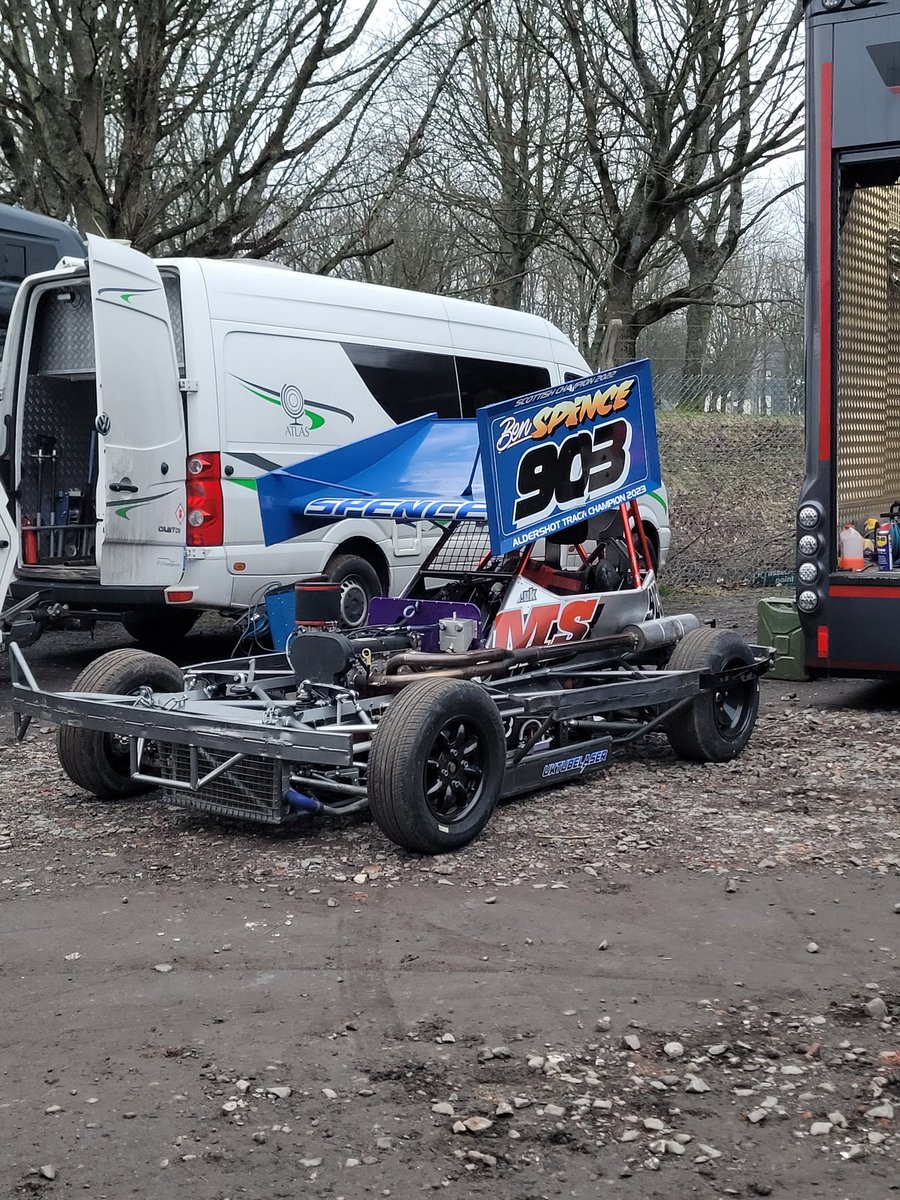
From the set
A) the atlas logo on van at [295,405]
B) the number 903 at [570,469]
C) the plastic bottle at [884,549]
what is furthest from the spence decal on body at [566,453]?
the atlas logo on van at [295,405]

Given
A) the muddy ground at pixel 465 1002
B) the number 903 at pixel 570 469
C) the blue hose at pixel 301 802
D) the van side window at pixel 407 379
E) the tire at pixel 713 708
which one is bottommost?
the muddy ground at pixel 465 1002

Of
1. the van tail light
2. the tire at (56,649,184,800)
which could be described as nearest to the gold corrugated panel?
the van tail light

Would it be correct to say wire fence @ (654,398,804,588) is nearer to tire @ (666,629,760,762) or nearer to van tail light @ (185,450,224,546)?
van tail light @ (185,450,224,546)

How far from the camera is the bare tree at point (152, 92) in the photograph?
44.2 feet

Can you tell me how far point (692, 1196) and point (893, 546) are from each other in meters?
6.00

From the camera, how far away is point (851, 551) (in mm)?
8227

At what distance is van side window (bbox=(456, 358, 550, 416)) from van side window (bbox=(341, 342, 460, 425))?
0.47ft

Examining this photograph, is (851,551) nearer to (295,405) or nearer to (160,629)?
(295,405)

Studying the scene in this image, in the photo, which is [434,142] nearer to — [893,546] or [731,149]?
[731,149]

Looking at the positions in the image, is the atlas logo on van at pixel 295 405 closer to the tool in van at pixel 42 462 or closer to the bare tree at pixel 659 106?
the tool in van at pixel 42 462

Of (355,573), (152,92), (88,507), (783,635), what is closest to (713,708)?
(783,635)

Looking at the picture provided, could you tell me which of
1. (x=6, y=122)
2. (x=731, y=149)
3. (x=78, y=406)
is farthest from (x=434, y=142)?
(x=78, y=406)

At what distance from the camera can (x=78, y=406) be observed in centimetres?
1023

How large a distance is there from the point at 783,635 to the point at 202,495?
437 cm
